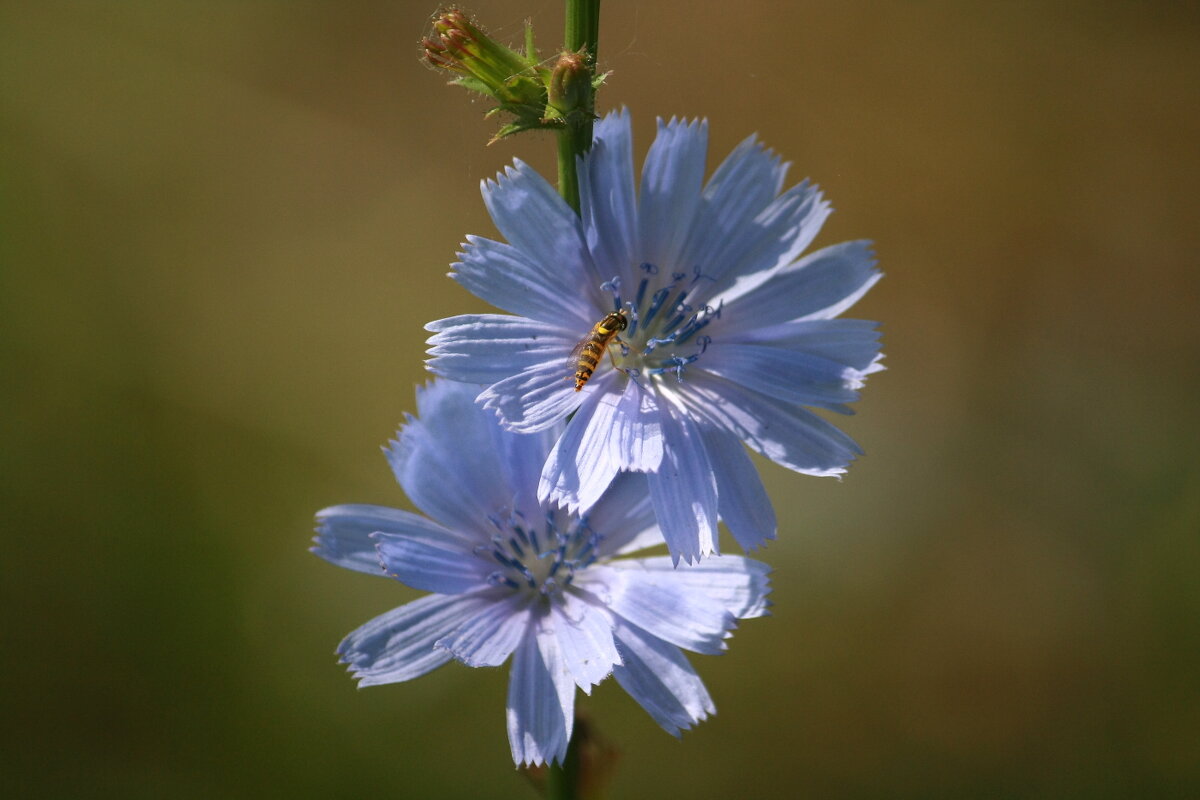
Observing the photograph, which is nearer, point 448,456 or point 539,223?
point 539,223

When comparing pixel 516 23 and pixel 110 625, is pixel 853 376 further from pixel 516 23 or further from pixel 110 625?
pixel 516 23

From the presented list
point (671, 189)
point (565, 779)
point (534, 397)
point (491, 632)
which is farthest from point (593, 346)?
point (565, 779)

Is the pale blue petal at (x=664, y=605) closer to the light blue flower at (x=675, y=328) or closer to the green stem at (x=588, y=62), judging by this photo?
the light blue flower at (x=675, y=328)

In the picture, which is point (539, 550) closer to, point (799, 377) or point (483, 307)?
point (799, 377)

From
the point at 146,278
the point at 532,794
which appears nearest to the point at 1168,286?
the point at 532,794

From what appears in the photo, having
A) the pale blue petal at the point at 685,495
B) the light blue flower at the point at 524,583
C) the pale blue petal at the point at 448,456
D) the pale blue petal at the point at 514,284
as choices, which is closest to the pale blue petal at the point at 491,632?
the light blue flower at the point at 524,583

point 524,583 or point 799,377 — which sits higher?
point 799,377
